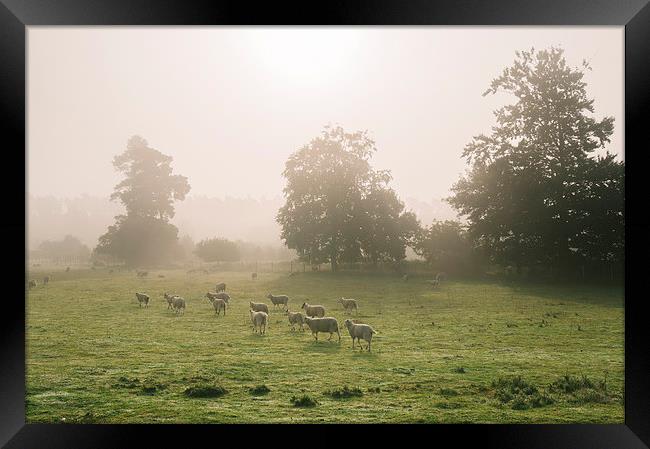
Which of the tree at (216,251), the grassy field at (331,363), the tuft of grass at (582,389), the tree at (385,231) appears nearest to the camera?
the grassy field at (331,363)

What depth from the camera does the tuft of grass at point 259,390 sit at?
7390mm

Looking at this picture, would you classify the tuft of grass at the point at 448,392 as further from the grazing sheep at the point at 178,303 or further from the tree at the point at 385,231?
the tree at the point at 385,231

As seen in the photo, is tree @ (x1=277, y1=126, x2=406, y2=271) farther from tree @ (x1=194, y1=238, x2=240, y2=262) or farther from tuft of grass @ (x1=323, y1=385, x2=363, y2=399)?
tuft of grass @ (x1=323, y1=385, x2=363, y2=399)

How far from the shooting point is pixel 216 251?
28.4 m

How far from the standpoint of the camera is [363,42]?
2570 cm

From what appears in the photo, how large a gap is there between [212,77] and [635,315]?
29.3 metres

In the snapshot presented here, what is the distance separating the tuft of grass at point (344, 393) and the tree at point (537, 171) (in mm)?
15494

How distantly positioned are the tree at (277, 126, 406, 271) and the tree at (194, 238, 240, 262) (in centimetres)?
516

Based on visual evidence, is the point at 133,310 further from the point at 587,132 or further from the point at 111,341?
the point at 587,132

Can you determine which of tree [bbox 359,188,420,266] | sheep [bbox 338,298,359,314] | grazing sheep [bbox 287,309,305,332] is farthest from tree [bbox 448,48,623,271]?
grazing sheep [bbox 287,309,305,332]

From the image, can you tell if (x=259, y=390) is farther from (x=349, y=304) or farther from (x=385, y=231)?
(x=385, y=231)

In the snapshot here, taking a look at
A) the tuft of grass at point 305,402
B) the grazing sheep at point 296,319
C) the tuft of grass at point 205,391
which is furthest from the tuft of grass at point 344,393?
the grazing sheep at point 296,319

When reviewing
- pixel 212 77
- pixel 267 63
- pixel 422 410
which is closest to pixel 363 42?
pixel 267 63

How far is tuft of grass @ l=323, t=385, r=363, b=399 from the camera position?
7305mm
